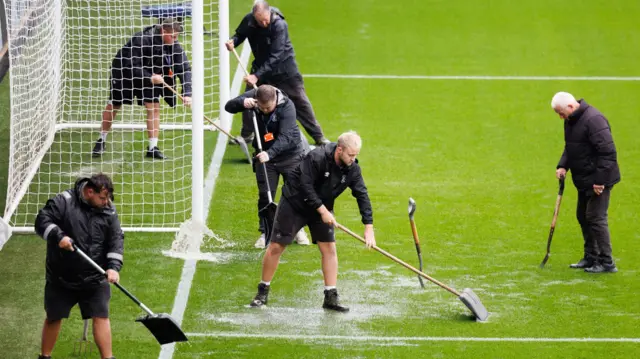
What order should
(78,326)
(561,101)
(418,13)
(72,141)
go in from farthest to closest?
(418,13), (72,141), (561,101), (78,326)

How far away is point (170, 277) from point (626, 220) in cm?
543

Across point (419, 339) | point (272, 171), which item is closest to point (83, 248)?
point (419, 339)

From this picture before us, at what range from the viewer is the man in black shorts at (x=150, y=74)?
15.3m

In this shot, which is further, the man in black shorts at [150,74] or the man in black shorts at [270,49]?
the man in black shorts at [270,49]

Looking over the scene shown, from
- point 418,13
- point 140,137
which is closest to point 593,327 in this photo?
point 140,137

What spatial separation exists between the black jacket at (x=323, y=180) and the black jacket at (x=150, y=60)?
4540mm

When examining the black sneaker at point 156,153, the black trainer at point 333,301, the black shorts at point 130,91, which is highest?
the black shorts at point 130,91

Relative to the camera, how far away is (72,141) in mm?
16391

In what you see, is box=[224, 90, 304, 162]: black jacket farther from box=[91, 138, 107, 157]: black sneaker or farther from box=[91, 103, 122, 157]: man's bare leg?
box=[91, 138, 107, 157]: black sneaker

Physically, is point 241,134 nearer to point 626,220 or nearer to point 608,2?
point 626,220

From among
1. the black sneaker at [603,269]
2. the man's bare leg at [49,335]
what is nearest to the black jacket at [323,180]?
the man's bare leg at [49,335]

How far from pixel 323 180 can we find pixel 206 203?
377cm

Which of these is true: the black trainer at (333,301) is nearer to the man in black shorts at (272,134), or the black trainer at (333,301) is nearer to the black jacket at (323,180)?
the black jacket at (323,180)

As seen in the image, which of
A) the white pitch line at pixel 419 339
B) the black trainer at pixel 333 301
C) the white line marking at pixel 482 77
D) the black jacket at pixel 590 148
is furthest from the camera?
the white line marking at pixel 482 77
